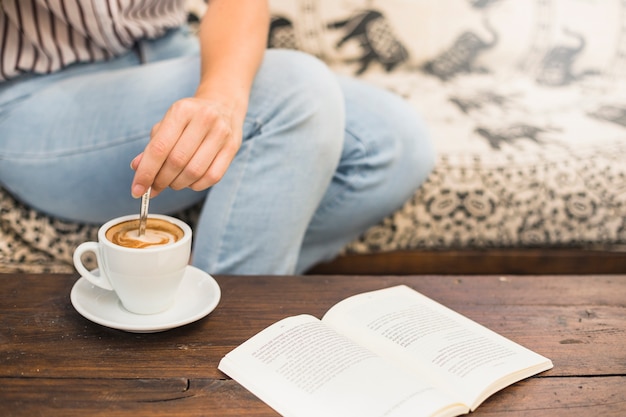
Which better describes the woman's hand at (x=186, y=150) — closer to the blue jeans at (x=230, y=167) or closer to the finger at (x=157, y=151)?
the finger at (x=157, y=151)

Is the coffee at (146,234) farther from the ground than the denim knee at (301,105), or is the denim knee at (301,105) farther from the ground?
the denim knee at (301,105)

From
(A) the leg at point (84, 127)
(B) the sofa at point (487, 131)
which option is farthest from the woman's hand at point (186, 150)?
(B) the sofa at point (487, 131)

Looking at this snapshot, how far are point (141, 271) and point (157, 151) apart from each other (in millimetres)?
116

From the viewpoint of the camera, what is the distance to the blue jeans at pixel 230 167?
0.86 m

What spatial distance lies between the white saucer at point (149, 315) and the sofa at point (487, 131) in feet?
1.34

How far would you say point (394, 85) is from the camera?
1.52m

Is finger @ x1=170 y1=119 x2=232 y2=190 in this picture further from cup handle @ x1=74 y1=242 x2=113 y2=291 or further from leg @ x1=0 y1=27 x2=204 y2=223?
leg @ x1=0 y1=27 x2=204 y2=223

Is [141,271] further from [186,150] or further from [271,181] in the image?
[271,181]

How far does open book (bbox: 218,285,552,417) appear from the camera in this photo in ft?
1.78

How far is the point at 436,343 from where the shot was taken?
0.64 metres

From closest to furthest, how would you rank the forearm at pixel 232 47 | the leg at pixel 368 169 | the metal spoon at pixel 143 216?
the metal spoon at pixel 143 216
the forearm at pixel 232 47
the leg at pixel 368 169

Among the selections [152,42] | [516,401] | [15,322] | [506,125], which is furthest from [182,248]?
[506,125]

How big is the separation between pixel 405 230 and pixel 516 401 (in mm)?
662

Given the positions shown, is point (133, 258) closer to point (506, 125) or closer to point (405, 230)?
point (405, 230)
